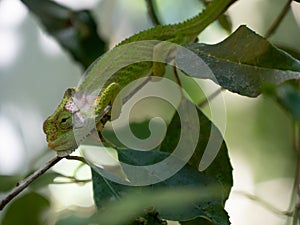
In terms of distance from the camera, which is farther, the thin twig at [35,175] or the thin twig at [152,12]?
the thin twig at [152,12]

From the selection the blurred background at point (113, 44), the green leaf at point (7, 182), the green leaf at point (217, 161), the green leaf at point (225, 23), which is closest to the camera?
the green leaf at point (217, 161)

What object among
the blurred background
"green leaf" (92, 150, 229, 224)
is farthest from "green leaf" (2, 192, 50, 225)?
the blurred background

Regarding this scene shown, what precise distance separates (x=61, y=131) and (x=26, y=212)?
0.28 metres

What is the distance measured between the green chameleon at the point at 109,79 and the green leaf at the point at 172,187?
5 cm

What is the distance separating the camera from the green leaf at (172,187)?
22.0 inches

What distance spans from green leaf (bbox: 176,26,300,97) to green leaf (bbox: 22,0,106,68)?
41 centimetres

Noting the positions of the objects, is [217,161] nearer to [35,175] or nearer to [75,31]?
[35,175]

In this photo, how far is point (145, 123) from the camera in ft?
2.57

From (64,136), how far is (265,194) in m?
1.14

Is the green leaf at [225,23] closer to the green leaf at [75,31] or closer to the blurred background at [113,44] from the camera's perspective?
the green leaf at [75,31]

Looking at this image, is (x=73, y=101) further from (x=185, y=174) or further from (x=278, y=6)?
(x=278, y=6)

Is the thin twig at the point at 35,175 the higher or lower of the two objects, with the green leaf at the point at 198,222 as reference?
higher

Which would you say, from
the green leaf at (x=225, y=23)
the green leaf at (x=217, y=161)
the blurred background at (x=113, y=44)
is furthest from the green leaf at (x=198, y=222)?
the blurred background at (x=113, y=44)

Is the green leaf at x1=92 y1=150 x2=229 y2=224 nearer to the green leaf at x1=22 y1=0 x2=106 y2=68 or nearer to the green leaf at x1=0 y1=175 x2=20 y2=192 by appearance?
the green leaf at x1=0 y1=175 x2=20 y2=192
